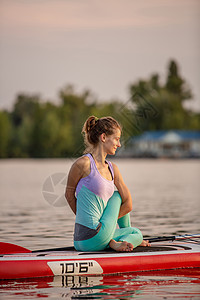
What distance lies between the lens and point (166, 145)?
454 ft

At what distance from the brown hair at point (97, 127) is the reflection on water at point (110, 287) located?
1.70 metres

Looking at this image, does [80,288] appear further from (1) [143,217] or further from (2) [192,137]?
(2) [192,137]

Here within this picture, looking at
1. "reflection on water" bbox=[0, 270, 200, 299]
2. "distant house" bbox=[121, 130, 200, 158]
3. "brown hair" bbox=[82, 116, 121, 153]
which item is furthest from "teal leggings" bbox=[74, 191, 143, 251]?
"distant house" bbox=[121, 130, 200, 158]

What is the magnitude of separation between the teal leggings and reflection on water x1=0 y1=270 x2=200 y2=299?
1.31ft

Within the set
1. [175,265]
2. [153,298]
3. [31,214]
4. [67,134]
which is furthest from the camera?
[67,134]

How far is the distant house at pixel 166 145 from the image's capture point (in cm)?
13412

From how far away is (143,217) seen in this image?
17.7m

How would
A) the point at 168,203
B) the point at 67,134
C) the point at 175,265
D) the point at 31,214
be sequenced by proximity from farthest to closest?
the point at 67,134 < the point at 168,203 < the point at 31,214 < the point at 175,265

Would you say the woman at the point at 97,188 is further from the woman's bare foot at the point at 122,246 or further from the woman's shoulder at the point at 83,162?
the woman's bare foot at the point at 122,246

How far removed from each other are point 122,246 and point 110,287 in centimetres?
72

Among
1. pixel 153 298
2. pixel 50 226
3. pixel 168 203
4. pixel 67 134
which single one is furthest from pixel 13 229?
pixel 67 134

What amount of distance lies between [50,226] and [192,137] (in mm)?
125135

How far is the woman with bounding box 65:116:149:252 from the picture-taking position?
8297 millimetres

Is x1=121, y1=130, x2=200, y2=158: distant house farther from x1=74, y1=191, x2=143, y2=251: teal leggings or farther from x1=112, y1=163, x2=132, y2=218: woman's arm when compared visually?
x1=112, y1=163, x2=132, y2=218: woman's arm
